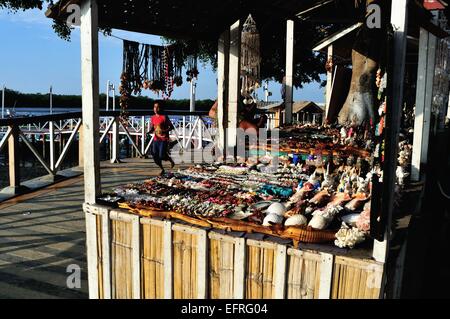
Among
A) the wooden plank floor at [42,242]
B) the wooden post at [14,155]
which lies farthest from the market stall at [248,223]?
the wooden post at [14,155]

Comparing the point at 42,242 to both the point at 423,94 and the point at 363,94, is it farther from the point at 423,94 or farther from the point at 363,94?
the point at 363,94

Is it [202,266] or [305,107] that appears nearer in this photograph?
[202,266]

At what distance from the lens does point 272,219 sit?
3406mm

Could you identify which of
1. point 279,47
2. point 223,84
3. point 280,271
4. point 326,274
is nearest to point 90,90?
point 280,271

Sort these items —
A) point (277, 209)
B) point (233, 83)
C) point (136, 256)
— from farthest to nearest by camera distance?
point (233, 83) < point (277, 209) < point (136, 256)

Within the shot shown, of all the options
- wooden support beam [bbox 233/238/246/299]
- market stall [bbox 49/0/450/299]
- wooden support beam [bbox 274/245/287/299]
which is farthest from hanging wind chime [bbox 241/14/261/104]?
wooden support beam [bbox 274/245/287/299]

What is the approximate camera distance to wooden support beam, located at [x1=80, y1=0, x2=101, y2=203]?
141 inches

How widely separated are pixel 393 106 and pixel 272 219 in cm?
132

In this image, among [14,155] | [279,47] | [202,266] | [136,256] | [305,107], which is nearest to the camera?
[202,266]

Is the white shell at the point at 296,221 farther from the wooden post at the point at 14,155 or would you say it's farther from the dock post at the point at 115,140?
the dock post at the point at 115,140

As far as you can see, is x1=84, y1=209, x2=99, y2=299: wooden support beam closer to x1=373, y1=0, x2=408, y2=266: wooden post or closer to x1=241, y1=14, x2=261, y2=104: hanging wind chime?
x1=373, y1=0, x2=408, y2=266: wooden post
